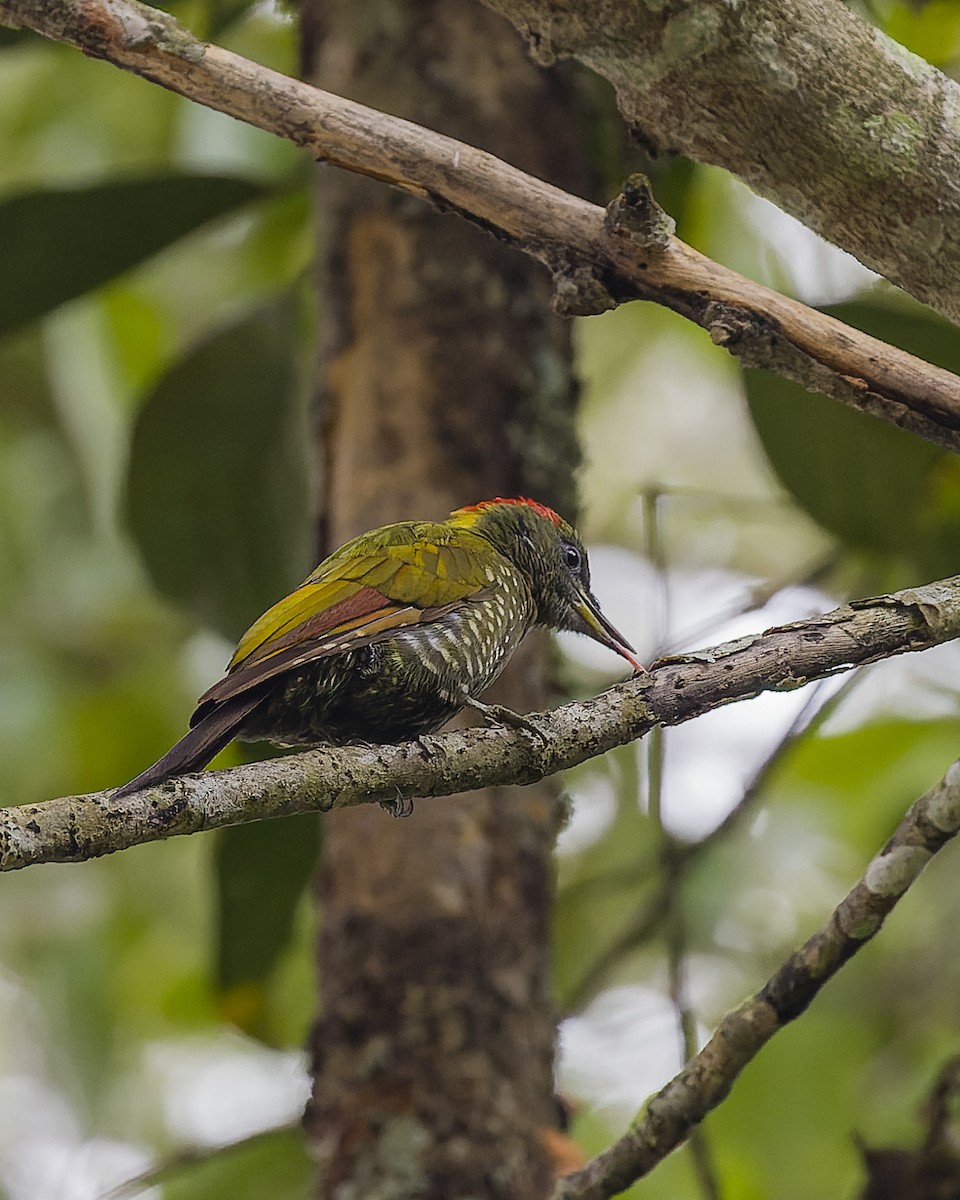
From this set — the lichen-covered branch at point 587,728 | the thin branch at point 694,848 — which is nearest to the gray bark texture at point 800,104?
the lichen-covered branch at point 587,728

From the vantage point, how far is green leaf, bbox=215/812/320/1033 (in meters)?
3.41

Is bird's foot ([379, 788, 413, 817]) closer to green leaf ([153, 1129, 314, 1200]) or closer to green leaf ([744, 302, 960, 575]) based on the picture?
green leaf ([744, 302, 960, 575])

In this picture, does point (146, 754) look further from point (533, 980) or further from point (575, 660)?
point (533, 980)

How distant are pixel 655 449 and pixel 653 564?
409 cm

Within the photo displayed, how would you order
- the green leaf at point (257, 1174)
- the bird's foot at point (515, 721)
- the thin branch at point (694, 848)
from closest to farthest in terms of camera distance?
1. the bird's foot at point (515, 721)
2. the thin branch at point (694, 848)
3. the green leaf at point (257, 1174)

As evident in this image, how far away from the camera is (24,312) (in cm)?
348

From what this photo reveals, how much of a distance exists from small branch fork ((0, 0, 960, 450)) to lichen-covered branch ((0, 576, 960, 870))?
275 millimetres

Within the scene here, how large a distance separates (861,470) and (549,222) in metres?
1.50

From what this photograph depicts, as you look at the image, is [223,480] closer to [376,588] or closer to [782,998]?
[376,588]

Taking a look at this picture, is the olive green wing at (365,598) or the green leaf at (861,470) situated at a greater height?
the green leaf at (861,470)

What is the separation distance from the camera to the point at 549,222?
5.88 feet

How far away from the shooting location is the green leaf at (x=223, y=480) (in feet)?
12.3

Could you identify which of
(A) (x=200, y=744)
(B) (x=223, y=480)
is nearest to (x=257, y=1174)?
(B) (x=223, y=480)

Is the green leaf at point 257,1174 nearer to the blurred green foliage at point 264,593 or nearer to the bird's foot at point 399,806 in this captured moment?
the blurred green foliage at point 264,593
